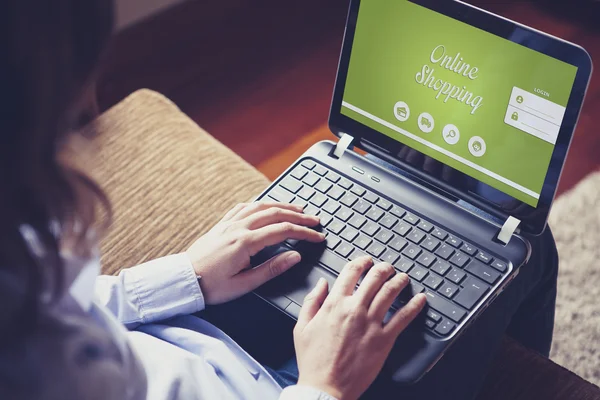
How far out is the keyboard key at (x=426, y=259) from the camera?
2.68 ft

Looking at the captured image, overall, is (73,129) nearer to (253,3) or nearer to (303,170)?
(303,170)

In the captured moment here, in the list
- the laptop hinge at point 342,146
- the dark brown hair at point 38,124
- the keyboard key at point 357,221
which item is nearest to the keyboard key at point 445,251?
the keyboard key at point 357,221

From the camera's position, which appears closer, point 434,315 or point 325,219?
point 434,315

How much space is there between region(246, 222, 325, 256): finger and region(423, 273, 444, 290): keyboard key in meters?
0.15

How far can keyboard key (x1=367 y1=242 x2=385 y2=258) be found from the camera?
837 mm

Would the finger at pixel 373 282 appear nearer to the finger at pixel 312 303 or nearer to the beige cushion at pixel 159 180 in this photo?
the finger at pixel 312 303

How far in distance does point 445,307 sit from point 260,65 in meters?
1.41

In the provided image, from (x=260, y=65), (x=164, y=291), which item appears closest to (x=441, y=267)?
(x=164, y=291)

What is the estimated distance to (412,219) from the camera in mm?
871

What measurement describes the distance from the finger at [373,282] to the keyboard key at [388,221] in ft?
0.30

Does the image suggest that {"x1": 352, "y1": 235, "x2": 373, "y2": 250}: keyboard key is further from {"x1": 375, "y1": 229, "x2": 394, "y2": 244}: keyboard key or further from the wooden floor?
the wooden floor

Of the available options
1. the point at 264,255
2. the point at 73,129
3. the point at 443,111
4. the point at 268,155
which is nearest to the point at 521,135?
the point at 443,111

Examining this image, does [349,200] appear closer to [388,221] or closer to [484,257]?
[388,221]

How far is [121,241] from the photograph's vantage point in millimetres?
996
